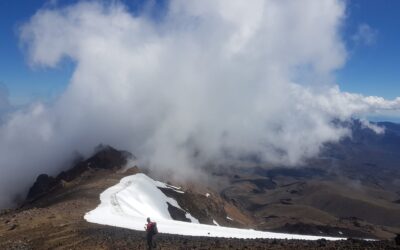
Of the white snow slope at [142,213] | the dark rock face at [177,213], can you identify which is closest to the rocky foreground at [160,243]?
the white snow slope at [142,213]

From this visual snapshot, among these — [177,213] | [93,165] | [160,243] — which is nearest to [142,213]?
[177,213]

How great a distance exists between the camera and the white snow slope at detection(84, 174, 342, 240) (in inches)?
1887

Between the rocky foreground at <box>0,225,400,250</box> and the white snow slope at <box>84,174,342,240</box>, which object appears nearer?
the rocky foreground at <box>0,225,400,250</box>

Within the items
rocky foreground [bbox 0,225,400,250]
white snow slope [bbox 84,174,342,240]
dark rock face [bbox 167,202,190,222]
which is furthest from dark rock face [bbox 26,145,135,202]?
rocky foreground [bbox 0,225,400,250]

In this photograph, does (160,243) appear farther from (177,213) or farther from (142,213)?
(177,213)

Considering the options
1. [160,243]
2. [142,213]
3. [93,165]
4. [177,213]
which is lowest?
[160,243]

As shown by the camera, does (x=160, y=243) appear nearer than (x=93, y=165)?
Yes

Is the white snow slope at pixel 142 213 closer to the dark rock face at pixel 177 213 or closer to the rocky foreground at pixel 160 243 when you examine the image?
the dark rock face at pixel 177 213

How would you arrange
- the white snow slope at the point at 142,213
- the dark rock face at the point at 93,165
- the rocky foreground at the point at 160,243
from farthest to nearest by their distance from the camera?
1. the dark rock face at the point at 93,165
2. the white snow slope at the point at 142,213
3. the rocky foreground at the point at 160,243

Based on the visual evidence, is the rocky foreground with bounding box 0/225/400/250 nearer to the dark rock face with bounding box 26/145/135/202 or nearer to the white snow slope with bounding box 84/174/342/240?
the white snow slope with bounding box 84/174/342/240

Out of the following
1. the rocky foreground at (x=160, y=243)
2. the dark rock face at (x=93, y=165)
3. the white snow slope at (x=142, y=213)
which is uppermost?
the dark rock face at (x=93, y=165)

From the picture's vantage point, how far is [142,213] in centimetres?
6662

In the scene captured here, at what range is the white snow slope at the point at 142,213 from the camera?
1887 inches

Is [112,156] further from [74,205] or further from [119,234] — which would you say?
[119,234]
